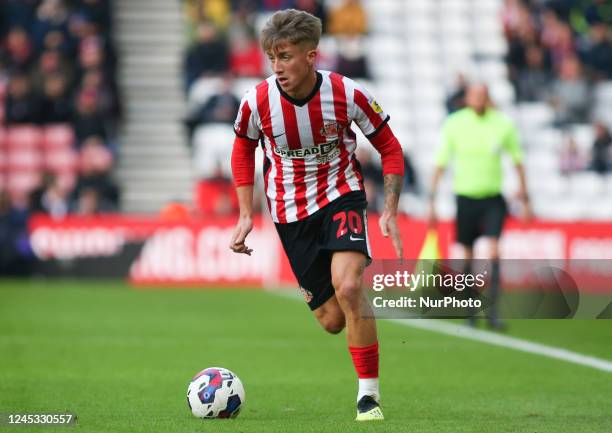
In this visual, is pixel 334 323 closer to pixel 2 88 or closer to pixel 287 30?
pixel 287 30

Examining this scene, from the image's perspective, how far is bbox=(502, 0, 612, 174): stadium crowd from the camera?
23812 millimetres

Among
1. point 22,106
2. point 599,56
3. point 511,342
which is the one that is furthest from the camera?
point 599,56

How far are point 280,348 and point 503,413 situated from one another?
3960mm

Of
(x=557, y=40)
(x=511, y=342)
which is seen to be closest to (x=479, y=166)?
(x=511, y=342)

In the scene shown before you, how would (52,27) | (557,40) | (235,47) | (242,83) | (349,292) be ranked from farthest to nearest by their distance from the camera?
(557,40), (235,47), (242,83), (52,27), (349,292)

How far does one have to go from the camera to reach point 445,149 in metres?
12.2

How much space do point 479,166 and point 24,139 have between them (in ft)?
39.1

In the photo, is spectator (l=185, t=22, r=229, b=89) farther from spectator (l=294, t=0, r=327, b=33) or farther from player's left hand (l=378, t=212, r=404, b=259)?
player's left hand (l=378, t=212, r=404, b=259)

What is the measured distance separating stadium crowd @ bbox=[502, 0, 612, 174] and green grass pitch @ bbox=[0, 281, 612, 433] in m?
10.6

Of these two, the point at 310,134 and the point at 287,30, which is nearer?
the point at 287,30

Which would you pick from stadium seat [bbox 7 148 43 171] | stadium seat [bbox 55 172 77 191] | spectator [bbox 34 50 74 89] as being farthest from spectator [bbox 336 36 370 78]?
stadium seat [bbox 7 148 43 171]

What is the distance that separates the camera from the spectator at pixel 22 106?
71.8 ft

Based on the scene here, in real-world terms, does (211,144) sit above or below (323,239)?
below

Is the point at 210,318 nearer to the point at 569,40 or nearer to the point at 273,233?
the point at 273,233
